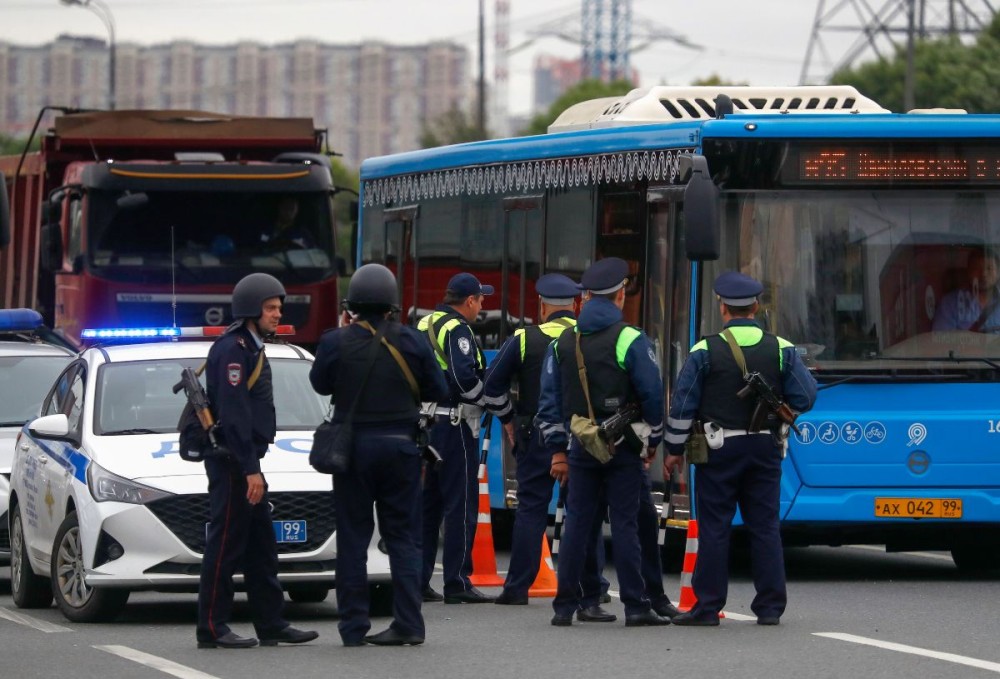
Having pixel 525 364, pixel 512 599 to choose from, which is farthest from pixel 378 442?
pixel 512 599

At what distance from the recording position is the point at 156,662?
9.60m

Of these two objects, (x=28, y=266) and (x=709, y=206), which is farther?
(x=28, y=266)

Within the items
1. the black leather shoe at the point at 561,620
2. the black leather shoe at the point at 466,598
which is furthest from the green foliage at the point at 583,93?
the black leather shoe at the point at 561,620

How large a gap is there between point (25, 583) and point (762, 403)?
171 inches

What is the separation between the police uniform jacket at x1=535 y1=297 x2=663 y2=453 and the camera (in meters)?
10.8

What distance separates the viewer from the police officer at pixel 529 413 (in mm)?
11875

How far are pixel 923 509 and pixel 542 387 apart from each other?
3099 mm

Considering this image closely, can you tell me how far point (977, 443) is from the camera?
43.2 feet

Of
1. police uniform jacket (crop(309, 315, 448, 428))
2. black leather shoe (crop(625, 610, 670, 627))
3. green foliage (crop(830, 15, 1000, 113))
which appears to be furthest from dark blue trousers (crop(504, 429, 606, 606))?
green foliage (crop(830, 15, 1000, 113))

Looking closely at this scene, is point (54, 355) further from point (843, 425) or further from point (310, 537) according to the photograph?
point (843, 425)

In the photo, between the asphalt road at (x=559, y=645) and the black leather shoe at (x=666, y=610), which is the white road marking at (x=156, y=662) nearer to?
the asphalt road at (x=559, y=645)

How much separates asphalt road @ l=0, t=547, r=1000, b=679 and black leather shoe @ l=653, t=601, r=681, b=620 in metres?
0.20

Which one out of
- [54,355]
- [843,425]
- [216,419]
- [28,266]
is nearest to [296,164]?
[28,266]

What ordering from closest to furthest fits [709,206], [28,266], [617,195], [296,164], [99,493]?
1. [99,493]
2. [709,206]
3. [617,195]
4. [296,164]
5. [28,266]
